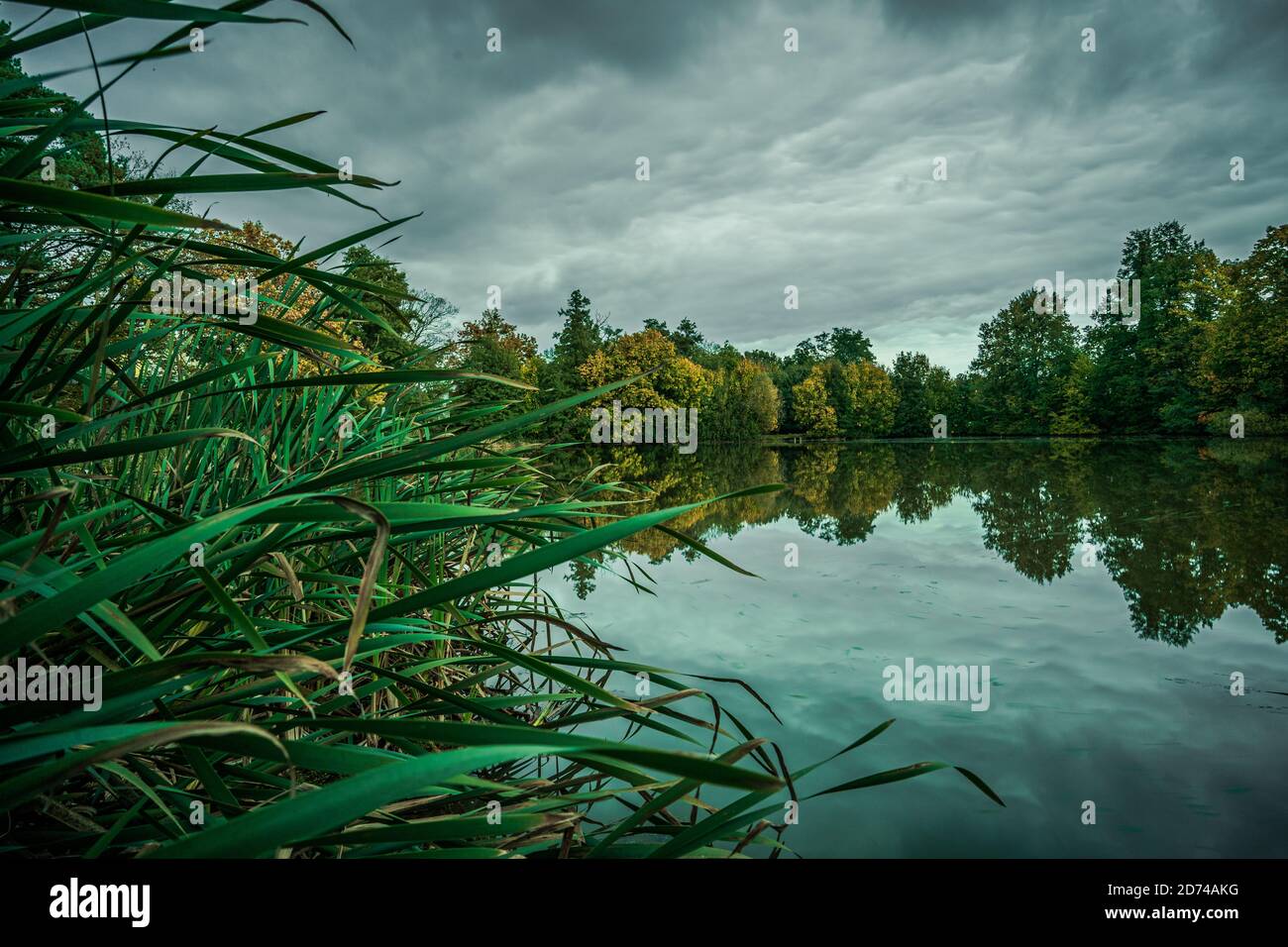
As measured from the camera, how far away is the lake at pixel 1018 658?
2176 millimetres

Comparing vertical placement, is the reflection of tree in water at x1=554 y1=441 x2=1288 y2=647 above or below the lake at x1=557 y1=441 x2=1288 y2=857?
above

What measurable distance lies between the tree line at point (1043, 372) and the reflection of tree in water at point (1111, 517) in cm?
855

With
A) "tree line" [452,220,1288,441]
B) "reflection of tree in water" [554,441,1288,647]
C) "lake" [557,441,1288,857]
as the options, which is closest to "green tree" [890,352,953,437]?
"tree line" [452,220,1288,441]

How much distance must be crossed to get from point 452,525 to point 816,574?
17.7ft

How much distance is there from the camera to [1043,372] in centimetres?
4028

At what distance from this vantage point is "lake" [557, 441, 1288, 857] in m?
2.18

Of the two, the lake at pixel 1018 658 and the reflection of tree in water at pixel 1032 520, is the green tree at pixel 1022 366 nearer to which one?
the reflection of tree in water at pixel 1032 520

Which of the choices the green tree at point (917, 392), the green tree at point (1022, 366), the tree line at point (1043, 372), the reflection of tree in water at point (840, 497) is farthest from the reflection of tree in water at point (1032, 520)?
the green tree at point (917, 392)

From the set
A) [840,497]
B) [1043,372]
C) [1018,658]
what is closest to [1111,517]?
[840,497]

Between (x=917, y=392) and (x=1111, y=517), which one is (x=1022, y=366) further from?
(x=1111, y=517)

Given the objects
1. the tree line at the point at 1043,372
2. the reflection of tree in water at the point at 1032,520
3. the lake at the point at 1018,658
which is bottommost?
the lake at the point at 1018,658

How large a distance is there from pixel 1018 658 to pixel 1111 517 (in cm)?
563

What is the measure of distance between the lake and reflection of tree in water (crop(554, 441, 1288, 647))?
46mm

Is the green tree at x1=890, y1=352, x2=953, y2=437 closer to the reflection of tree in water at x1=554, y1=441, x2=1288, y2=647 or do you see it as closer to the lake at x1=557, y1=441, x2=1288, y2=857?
the reflection of tree in water at x1=554, y1=441, x2=1288, y2=647
